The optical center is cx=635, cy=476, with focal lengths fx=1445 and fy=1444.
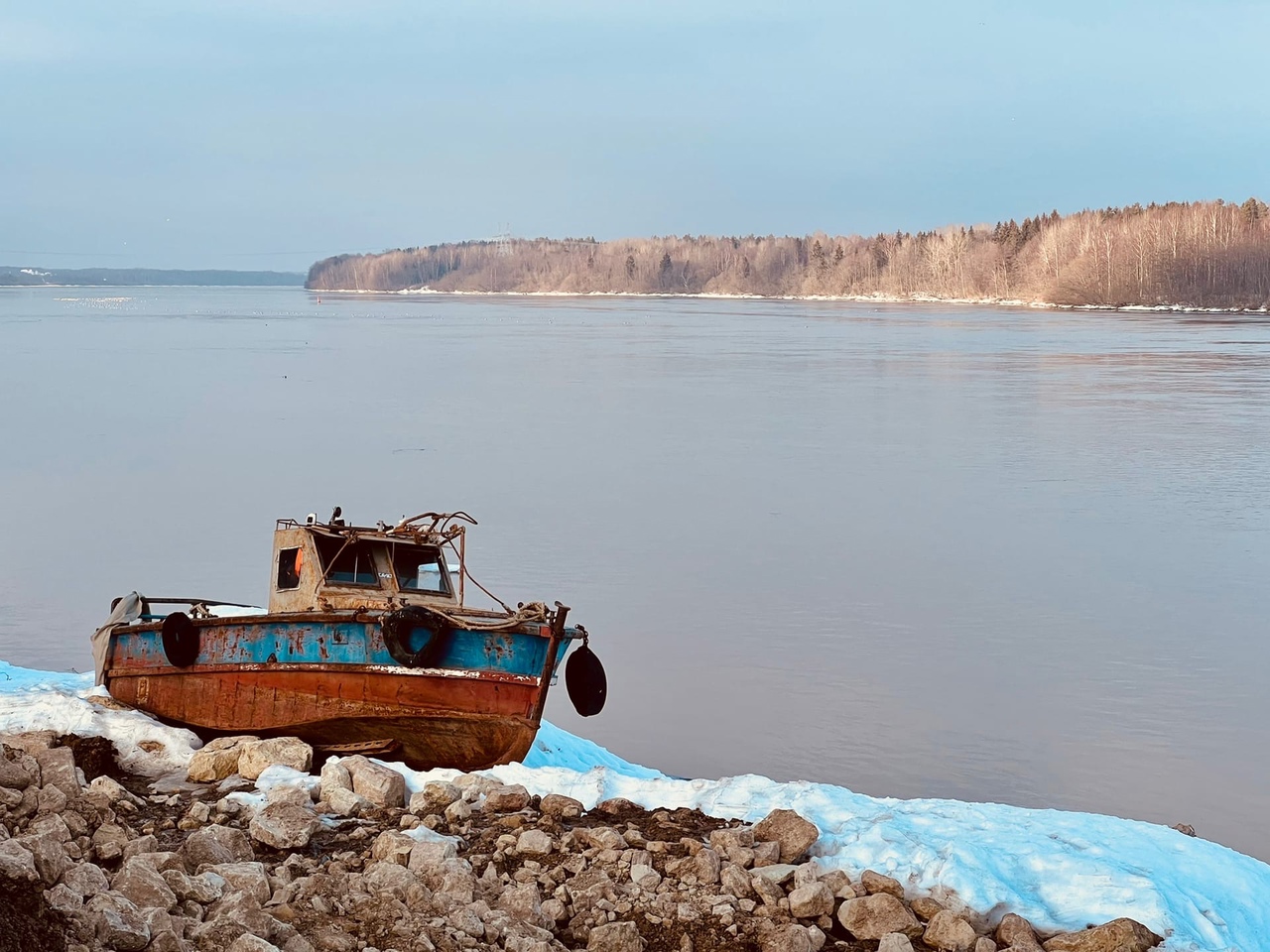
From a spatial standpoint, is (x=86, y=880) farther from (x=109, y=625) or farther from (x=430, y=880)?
(x=109, y=625)

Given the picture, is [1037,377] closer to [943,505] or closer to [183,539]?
[943,505]

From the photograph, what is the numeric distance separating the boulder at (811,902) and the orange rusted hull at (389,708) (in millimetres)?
3509

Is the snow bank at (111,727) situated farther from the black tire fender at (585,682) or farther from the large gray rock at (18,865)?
the large gray rock at (18,865)

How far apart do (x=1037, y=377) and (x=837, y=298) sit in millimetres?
126528

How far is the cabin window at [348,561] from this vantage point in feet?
35.9

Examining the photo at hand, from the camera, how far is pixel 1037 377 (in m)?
41.9

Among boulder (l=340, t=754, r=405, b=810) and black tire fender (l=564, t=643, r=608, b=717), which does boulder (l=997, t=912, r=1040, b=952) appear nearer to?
boulder (l=340, t=754, r=405, b=810)

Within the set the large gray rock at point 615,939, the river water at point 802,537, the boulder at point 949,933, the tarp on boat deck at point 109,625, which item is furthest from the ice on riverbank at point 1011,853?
the tarp on boat deck at point 109,625

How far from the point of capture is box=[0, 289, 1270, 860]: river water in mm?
11266

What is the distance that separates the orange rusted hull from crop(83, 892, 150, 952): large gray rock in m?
4.25

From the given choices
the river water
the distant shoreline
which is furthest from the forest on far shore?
the river water

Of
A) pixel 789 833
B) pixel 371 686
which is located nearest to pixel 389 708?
pixel 371 686

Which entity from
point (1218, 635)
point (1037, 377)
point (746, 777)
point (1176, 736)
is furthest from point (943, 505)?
point (1037, 377)

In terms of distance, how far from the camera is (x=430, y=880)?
6.73 m
